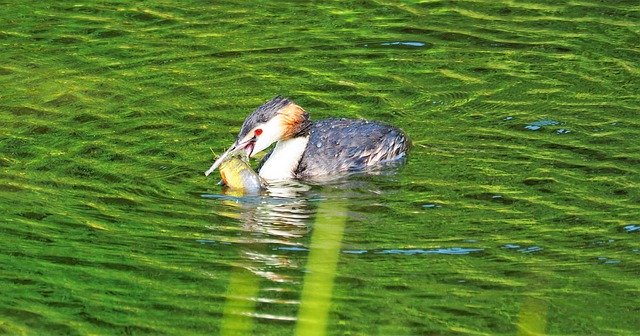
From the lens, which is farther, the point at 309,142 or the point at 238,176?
the point at 309,142

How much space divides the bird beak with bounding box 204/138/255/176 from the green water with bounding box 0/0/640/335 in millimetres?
194

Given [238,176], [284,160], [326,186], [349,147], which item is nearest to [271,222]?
[238,176]

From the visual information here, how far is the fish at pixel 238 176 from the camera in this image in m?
A: 12.2

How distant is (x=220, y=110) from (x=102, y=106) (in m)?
1.16

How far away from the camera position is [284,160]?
516 inches

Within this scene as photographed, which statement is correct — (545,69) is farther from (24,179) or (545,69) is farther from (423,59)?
(24,179)

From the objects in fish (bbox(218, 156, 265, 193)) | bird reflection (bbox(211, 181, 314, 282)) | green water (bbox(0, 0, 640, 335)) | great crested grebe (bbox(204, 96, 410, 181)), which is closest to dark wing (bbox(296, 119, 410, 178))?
great crested grebe (bbox(204, 96, 410, 181))

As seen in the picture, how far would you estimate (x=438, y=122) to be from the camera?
13781 mm

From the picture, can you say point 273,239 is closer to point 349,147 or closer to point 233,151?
point 233,151

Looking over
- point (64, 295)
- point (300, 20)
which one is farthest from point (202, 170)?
point (300, 20)

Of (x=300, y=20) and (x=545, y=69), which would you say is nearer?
(x=545, y=69)

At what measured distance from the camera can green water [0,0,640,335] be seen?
931 centimetres

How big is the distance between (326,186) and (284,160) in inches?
23.9

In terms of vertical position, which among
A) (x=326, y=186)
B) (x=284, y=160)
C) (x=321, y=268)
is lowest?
(x=326, y=186)
